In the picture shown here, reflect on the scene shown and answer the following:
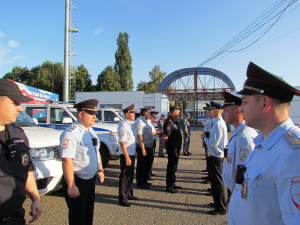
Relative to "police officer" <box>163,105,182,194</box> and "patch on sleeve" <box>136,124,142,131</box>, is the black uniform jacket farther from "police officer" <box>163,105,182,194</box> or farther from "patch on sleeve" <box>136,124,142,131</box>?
"police officer" <box>163,105,182,194</box>

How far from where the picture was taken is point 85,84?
41469mm

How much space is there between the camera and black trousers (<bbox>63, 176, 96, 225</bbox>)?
238 cm

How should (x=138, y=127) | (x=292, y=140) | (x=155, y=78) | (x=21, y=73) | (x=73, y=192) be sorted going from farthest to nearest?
(x=155, y=78) → (x=21, y=73) → (x=138, y=127) → (x=73, y=192) → (x=292, y=140)

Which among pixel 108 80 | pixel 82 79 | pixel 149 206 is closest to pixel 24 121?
pixel 149 206

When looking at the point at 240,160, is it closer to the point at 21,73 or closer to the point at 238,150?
the point at 238,150

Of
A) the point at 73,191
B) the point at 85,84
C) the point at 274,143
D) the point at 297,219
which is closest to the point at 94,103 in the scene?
the point at 73,191

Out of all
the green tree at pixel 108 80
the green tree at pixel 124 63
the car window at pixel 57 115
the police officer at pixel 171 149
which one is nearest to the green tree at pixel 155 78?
the green tree at pixel 124 63

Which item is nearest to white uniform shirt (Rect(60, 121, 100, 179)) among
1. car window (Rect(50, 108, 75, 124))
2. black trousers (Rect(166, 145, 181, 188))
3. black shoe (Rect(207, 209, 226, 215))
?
black shoe (Rect(207, 209, 226, 215))

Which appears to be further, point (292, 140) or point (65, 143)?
point (65, 143)

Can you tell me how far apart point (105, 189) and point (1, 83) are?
152 inches

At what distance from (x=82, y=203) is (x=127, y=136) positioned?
201cm

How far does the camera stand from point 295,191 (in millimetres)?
944

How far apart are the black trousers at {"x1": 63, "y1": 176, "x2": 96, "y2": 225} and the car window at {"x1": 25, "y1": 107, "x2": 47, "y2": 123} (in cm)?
479

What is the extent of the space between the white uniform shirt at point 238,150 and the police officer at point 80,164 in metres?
1.73
